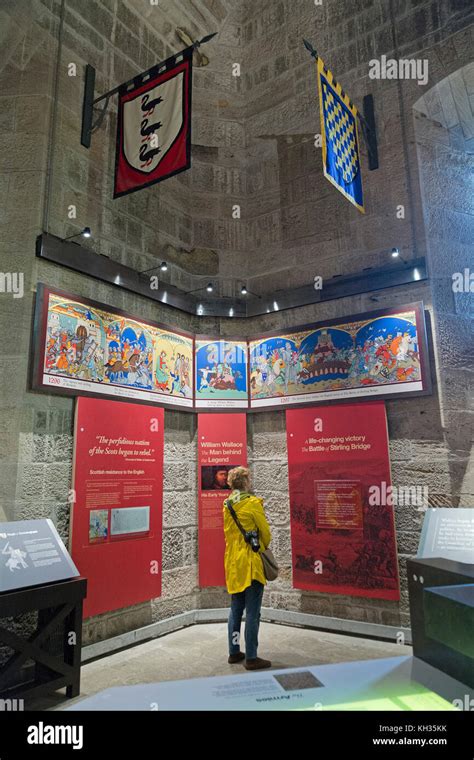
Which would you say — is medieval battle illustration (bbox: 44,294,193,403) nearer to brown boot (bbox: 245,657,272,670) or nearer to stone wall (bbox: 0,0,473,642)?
stone wall (bbox: 0,0,473,642)

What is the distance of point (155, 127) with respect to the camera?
4.48 m

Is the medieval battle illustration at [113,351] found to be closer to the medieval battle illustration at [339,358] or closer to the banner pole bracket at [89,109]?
the medieval battle illustration at [339,358]

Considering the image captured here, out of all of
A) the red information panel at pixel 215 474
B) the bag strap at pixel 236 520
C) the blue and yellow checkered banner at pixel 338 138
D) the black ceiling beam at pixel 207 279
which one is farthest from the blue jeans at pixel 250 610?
the blue and yellow checkered banner at pixel 338 138

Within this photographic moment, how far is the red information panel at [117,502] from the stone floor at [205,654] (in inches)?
19.4

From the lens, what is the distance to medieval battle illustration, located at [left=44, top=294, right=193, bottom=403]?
440 cm

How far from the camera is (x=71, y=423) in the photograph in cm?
445

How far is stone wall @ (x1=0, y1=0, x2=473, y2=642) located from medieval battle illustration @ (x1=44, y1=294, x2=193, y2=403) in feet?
0.78

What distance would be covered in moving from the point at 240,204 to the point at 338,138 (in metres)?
2.42

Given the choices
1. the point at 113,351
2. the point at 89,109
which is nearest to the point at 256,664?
the point at 113,351

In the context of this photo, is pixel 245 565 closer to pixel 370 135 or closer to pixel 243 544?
pixel 243 544

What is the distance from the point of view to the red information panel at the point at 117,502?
4.39 meters

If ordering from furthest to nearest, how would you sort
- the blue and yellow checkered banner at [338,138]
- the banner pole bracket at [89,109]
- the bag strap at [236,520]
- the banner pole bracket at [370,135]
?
the banner pole bracket at [370,135]
the banner pole bracket at [89,109]
the blue and yellow checkered banner at [338,138]
the bag strap at [236,520]

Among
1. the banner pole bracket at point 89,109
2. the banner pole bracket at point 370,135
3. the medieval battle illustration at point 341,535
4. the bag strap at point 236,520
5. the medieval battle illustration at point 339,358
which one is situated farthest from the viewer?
the banner pole bracket at point 370,135
